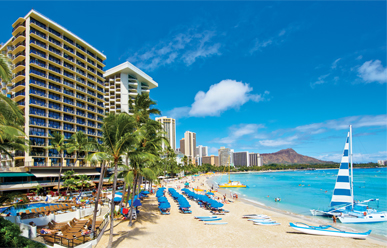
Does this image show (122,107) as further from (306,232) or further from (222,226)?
(306,232)

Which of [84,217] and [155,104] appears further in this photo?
[155,104]

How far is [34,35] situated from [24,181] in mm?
27056

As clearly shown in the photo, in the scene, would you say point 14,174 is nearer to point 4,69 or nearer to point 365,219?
point 4,69

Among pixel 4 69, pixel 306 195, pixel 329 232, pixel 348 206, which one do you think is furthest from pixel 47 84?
pixel 306 195

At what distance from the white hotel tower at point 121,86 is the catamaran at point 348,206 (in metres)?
55.2

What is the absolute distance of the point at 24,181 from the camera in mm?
36938

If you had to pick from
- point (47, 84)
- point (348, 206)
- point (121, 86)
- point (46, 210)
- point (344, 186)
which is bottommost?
point (348, 206)

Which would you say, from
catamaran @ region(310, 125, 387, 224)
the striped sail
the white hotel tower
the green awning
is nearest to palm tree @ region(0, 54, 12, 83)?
catamaran @ region(310, 125, 387, 224)

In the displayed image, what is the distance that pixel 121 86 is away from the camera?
68.1 meters

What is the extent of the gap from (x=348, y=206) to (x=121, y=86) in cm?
6225

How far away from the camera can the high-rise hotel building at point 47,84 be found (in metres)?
40.6

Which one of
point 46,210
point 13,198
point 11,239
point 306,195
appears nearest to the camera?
point 11,239

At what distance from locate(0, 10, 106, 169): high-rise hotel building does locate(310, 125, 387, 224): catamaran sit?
39.3 meters

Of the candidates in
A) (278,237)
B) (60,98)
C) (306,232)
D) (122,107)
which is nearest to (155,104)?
(278,237)
